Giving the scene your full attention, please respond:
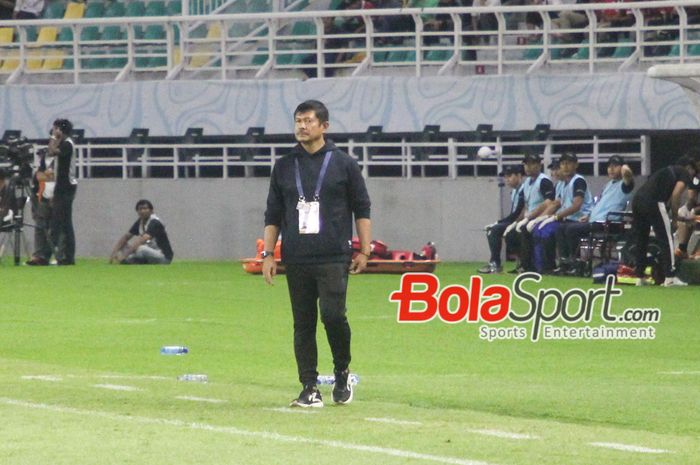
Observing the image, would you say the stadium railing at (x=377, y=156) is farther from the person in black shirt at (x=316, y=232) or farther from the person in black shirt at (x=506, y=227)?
the person in black shirt at (x=316, y=232)

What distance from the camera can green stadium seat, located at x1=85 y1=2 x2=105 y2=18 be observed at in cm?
3866

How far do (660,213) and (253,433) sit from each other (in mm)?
14794

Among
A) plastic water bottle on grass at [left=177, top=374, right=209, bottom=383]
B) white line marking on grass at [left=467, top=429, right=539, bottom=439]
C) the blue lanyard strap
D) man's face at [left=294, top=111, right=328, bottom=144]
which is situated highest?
man's face at [left=294, top=111, right=328, bottom=144]

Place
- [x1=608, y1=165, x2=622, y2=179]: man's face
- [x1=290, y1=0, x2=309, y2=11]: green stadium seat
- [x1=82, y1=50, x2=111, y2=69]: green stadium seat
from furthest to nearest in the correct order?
[x1=290, y1=0, x2=309, y2=11]: green stadium seat → [x1=82, y1=50, x2=111, y2=69]: green stadium seat → [x1=608, y1=165, x2=622, y2=179]: man's face

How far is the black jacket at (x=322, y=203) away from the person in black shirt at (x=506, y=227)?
17.0m

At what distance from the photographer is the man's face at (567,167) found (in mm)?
27625

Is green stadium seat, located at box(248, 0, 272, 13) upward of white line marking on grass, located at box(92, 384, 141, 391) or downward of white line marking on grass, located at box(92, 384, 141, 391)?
upward

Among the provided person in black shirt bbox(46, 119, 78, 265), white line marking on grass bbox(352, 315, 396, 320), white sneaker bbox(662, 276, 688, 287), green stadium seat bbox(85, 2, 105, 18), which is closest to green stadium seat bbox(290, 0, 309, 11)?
green stadium seat bbox(85, 2, 105, 18)

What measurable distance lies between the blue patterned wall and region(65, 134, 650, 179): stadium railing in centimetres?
38

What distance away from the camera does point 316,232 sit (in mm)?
11688

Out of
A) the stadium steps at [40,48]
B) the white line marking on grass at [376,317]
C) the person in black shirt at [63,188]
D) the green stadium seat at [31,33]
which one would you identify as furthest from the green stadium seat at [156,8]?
the white line marking on grass at [376,317]

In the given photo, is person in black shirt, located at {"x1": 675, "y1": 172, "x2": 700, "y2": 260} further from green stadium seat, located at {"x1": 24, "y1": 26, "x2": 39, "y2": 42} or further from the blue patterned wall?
green stadium seat, located at {"x1": 24, "y1": 26, "x2": 39, "y2": 42}

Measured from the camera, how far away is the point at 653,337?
1756 centimetres

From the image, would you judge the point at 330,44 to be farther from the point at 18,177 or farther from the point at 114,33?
the point at 18,177
